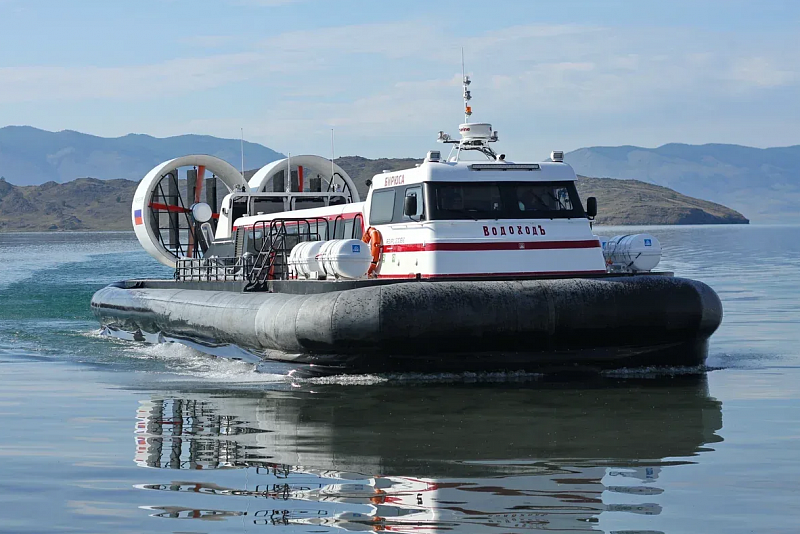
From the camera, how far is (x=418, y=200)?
11648 millimetres

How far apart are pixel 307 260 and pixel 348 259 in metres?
0.75

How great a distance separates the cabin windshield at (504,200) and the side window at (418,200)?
14 centimetres

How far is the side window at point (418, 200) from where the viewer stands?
11.5 metres

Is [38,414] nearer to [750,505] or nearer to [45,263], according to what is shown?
[750,505]

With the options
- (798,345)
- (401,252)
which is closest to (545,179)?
(401,252)

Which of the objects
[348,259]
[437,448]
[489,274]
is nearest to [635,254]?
[489,274]

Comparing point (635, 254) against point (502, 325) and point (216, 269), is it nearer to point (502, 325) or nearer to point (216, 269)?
point (502, 325)

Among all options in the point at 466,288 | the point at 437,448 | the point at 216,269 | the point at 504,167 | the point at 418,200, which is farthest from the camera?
the point at 216,269

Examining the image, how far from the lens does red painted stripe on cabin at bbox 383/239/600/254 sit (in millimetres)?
11288

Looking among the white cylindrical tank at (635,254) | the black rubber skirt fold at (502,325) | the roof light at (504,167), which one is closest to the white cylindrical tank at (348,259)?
the black rubber skirt fold at (502,325)

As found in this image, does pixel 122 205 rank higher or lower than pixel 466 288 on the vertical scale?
higher

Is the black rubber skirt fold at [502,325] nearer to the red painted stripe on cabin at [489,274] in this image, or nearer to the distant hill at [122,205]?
the red painted stripe on cabin at [489,274]

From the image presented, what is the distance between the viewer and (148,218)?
18.4m

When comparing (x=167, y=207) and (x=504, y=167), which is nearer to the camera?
(x=504, y=167)
